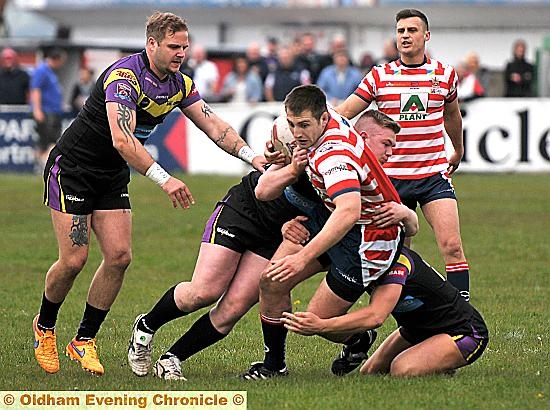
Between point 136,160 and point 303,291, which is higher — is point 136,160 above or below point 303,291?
above

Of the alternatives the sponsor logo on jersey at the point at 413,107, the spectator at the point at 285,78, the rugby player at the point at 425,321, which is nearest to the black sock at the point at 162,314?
the rugby player at the point at 425,321

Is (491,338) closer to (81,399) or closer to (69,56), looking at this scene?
(81,399)

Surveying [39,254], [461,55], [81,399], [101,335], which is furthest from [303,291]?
[461,55]

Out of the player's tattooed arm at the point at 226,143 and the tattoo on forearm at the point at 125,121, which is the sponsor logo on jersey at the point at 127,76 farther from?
the player's tattooed arm at the point at 226,143

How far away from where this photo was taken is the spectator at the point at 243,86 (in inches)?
967

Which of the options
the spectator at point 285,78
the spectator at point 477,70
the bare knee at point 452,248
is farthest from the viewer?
the spectator at point 285,78

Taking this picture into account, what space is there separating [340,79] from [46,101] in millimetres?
5091

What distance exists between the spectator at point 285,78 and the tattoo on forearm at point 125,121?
51.6ft

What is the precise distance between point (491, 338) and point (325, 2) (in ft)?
101

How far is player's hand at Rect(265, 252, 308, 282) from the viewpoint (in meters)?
6.99

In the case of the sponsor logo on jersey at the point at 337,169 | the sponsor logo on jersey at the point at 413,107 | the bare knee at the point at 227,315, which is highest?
the sponsor logo on jersey at the point at 413,107

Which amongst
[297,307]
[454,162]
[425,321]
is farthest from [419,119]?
[425,321]

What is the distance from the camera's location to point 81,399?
23.7ft

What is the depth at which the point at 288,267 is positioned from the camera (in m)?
7.02
